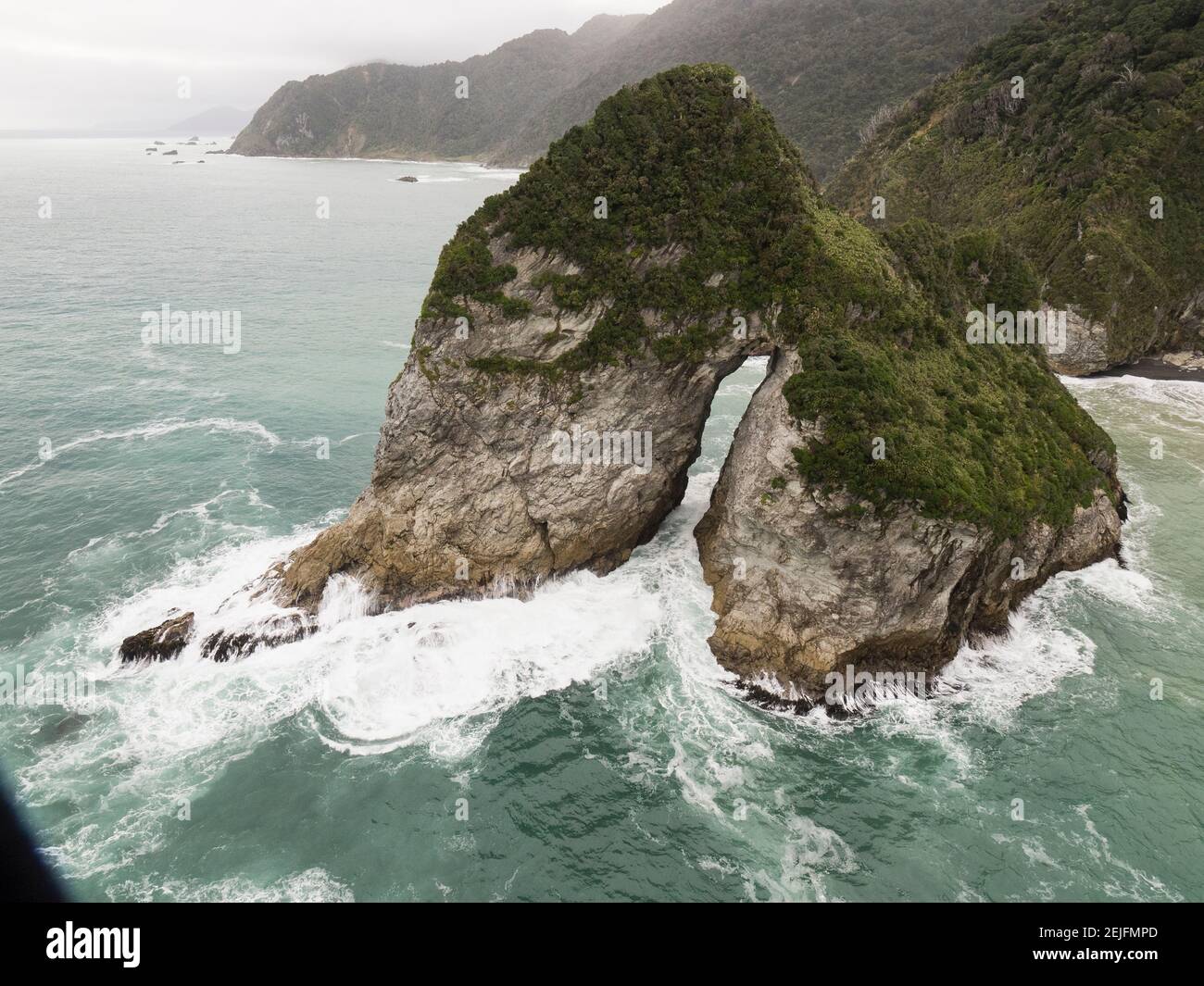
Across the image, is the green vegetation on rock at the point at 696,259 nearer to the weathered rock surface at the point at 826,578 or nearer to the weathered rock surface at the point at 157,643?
the weathered rock surface at the point at 826,578

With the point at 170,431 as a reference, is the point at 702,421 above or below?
above

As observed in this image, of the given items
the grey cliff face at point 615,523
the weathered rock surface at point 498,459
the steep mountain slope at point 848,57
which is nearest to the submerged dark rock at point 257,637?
the grey cliff face at point 615,523

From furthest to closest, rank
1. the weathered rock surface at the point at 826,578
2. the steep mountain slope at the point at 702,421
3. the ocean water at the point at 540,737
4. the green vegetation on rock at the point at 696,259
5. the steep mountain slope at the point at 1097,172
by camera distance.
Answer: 1. the steep mountain slope at the point at 1097,172
2. the green vegetation on rock at the point at 696,259
3. the steep mountain slope at the point at 702,421
4. the weathered rock surface at the point at 826,578
5. the ocean water at the point at 540,737

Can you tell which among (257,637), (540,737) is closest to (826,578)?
(540,737)

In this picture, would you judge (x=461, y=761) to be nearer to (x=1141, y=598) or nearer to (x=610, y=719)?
(x=610, y=719)

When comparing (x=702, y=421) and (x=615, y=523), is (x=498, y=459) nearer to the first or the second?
(x=615, y=523)
